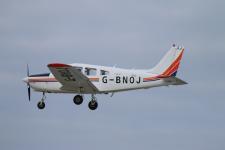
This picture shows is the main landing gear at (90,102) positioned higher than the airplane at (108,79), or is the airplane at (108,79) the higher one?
the airplane at (108,79)

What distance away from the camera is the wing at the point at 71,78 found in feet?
146

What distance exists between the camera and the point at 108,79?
45969 millimetres

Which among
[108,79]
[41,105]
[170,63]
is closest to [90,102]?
[108,79]

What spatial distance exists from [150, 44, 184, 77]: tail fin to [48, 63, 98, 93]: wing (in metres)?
3.98

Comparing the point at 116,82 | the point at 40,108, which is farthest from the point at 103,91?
the point at 40,108

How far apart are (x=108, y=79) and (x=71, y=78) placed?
2.22 metres

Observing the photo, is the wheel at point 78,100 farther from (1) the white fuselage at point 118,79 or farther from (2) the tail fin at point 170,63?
(2) the tail fin at point 170,63

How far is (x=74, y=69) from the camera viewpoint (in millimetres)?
44469

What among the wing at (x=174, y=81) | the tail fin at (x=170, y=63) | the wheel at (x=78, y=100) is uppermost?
the tail fin at (x=170, y=63)

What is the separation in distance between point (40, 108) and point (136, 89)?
603cm

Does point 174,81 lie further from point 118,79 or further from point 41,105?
point 41,105

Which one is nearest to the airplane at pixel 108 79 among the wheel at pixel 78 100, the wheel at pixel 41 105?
the wheel at pixel 78 100

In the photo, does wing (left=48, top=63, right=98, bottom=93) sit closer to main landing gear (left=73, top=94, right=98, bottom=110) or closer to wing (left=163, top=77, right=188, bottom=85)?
main landing gear (left=73, top=94, right=98, bottom=110)

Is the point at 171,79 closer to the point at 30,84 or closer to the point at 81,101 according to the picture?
the point at 81,101
